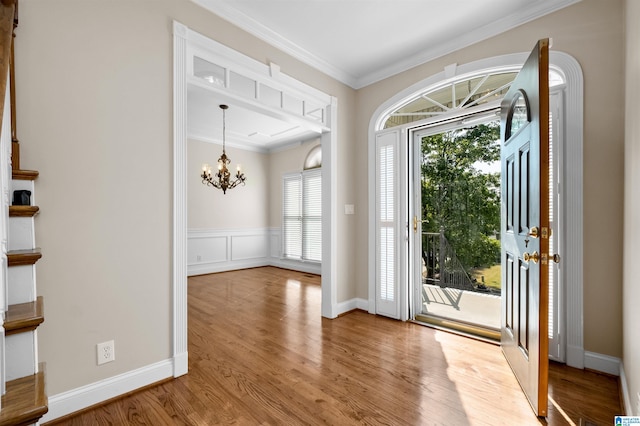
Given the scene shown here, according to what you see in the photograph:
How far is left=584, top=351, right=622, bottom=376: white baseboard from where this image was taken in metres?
2.14

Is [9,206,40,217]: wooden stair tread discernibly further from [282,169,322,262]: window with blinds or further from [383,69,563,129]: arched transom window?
[282,169,322,262]: window with blinds

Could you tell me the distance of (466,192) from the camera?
4.71m

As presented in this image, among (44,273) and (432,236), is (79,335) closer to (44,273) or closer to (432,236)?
(44,273)

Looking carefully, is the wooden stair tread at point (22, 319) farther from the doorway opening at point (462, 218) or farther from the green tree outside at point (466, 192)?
the green tree outside at point (466, 192)

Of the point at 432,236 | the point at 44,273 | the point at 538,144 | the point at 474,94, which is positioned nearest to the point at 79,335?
the point at 44,273

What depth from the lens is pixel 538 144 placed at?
5.63 ft

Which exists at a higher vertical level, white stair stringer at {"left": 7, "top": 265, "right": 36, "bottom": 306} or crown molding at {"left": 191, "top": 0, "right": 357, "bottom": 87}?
crown molding at {"left": 191, "top": 0, "right": 357, "bottom": 87}

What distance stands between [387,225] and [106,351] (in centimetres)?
276

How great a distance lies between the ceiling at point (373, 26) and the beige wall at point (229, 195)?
11.9 feet

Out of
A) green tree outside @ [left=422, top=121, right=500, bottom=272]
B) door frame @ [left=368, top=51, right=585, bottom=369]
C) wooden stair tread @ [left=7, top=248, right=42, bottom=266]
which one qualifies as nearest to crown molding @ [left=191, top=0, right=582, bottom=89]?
door frame @ [left=368, top=51, right=585, bottom=369]

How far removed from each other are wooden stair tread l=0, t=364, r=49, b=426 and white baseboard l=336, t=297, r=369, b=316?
2.89 meters

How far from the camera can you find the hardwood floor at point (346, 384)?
1.75 m

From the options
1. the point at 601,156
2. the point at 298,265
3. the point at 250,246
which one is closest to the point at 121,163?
the point at 601,156

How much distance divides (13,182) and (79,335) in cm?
94
